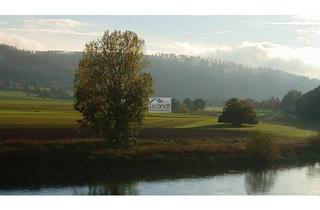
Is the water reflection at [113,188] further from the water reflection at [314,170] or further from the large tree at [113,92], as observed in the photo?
the water reflection at [314,170]

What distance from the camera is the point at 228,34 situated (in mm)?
14258

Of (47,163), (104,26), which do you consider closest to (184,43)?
(104,26)

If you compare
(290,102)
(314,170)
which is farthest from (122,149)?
(314,170)

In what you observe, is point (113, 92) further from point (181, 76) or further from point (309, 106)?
point (309, 106)

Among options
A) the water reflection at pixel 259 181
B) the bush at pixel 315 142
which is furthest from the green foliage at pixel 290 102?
the water reflection at pixel 259 181

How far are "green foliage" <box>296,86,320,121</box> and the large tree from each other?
3706mm

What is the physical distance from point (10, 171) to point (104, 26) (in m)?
4.10

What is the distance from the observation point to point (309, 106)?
14844 millimetres

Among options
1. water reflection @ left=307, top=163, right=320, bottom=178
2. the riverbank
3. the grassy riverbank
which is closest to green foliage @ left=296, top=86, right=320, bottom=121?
the grassy riverbank

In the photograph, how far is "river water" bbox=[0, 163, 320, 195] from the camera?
1372cm

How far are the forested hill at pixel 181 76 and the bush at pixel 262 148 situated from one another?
102 centimetres

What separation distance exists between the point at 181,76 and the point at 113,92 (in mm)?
1726
